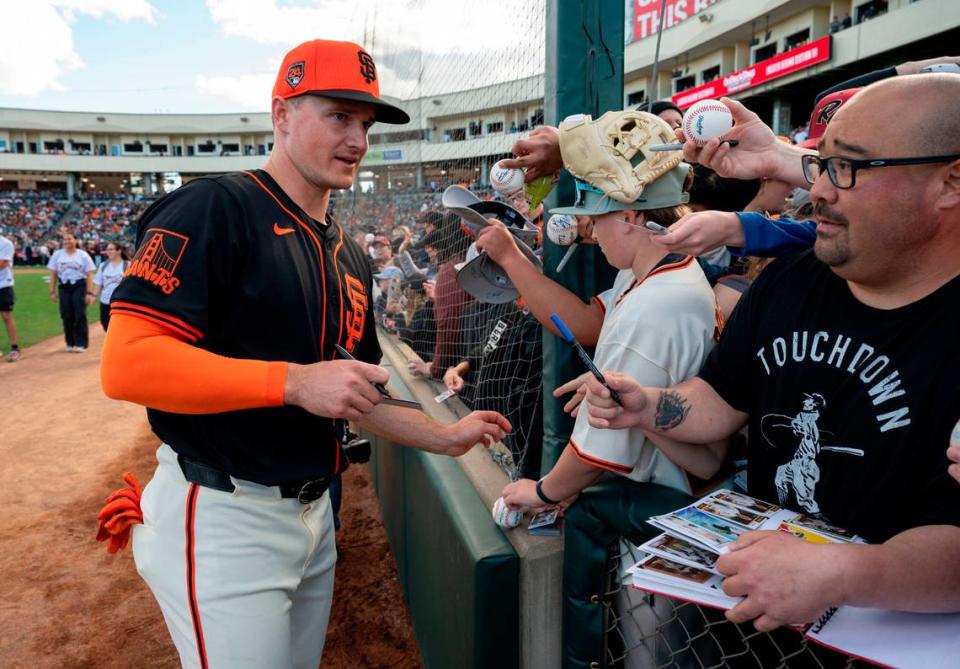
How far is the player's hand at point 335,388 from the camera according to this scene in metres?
1.49

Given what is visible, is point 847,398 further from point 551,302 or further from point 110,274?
point 110,274

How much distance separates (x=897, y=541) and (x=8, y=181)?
225 feet

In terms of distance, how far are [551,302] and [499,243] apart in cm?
29

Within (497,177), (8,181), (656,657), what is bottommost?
(656,657)

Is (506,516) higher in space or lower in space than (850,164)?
lower

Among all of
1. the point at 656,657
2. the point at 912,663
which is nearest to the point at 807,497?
the point at 912,663

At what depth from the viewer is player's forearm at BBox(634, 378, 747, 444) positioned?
60.2 inches

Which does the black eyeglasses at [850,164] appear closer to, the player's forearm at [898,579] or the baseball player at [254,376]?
the player's forearm at [898,579]

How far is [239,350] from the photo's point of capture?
1.72 metres

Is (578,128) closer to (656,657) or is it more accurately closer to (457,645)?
(656,657)

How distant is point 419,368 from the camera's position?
14.2ft

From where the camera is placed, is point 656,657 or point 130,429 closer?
point 656,657

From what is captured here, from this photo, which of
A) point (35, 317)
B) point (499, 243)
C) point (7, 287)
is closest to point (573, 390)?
point (499, 243)

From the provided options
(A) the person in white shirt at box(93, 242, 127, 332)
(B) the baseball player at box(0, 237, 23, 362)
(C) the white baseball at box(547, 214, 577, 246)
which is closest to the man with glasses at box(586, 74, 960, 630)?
(C) the white baseball at box(547, 214, 577, 246)
